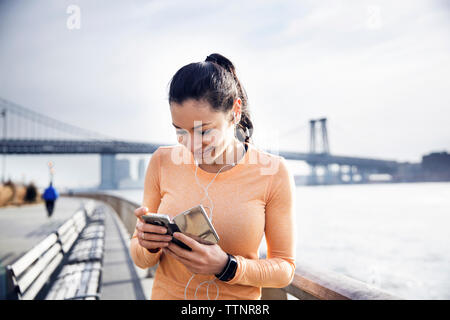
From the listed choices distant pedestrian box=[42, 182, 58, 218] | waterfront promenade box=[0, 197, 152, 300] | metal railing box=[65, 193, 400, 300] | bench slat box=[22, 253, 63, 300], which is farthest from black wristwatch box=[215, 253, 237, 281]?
distant pedestrian box=[42, 182, 58, 218]

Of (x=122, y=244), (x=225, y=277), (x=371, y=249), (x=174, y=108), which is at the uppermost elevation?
(x=174, y=108)

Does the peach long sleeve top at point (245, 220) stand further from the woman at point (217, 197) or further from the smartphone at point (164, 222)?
the smartphone at point (164, 222)

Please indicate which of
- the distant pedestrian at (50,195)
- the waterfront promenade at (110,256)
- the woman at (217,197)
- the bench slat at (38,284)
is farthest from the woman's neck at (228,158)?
the distant pedestrian at (50,195)

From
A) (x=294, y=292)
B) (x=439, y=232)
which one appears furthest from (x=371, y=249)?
(x=294, y=292)

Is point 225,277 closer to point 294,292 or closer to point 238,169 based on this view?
point 238,169

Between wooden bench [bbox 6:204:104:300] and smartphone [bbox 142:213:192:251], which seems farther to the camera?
wooden bench [bbox 6:204:104:300]

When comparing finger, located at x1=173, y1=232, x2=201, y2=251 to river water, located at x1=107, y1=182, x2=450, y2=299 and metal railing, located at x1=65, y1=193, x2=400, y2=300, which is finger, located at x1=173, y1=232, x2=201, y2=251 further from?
river water, located at x1=107, y1=182, x2=450, y2=299

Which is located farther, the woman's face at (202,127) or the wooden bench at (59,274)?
the wooden bench at (59,274)

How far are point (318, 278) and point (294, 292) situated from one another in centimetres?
17

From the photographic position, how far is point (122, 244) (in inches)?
217

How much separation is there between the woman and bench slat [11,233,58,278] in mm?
1009

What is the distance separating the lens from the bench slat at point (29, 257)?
5.97 ft

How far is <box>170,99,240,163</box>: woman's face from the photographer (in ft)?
3.38
